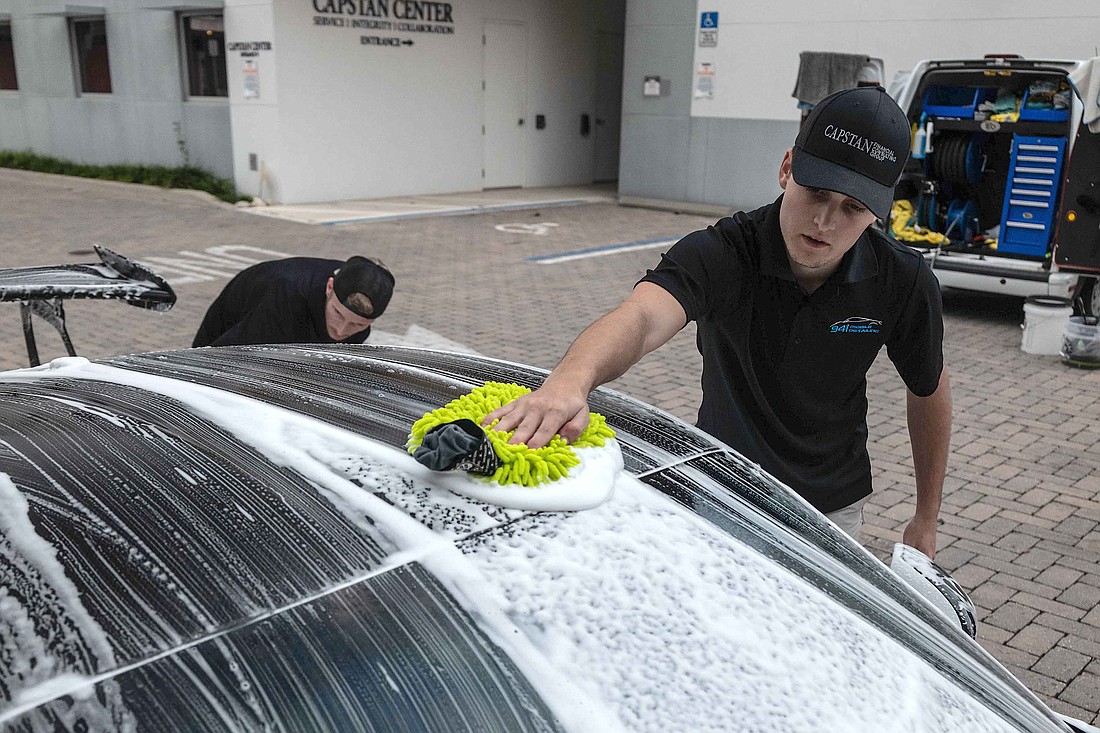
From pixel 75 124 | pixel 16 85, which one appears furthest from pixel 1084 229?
pixel 16 85

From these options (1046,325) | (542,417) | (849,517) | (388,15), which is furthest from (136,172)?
(542,417)

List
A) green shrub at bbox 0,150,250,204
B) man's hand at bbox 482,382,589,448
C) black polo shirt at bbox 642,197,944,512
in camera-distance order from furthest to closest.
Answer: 1. green shrub at bbox 0,150,250,204
2. black polo shirt at bbox 642,197,944,512
3. man's hand at bbox 482,382,589,448

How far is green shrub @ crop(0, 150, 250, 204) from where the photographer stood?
15820mm

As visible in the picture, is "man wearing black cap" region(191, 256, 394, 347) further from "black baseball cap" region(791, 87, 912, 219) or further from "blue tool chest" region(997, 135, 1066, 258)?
"blue tool chest" region(997, 135, 1066, 258)

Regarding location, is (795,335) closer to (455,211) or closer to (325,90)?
(455,211)

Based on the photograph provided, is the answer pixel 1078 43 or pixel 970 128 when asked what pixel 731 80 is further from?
pixel 970 128

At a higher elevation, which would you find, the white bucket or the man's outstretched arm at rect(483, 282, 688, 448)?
the man's outstretched arm at rect(483, 282, 688, 448)

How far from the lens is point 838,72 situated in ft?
36.9

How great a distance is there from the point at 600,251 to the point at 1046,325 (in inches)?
232

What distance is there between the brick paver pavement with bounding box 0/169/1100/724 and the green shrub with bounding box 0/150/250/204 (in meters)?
0.39

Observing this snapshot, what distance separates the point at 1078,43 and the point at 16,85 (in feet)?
61.4

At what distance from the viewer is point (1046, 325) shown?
7.87m

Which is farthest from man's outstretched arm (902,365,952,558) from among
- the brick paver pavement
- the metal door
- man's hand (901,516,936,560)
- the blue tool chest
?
the metal door

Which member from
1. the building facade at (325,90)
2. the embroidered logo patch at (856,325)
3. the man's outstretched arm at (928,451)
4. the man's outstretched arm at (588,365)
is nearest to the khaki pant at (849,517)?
the man's outstretched arm at (928,451)
